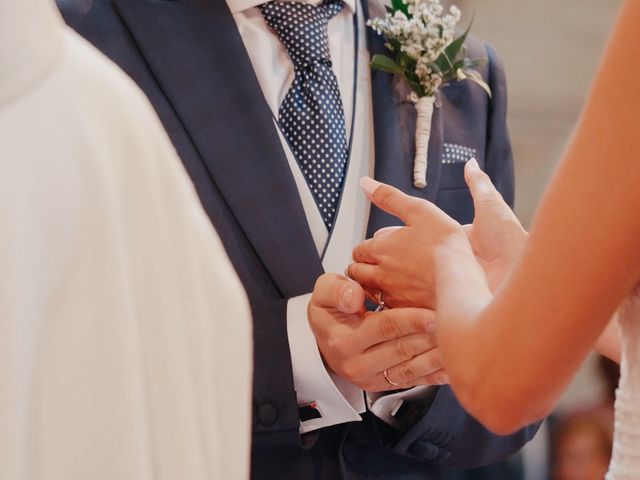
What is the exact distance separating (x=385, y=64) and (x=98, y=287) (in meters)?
1.29

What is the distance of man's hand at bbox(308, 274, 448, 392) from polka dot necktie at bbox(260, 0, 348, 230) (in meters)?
0.22

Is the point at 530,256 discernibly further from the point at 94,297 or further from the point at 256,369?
the point at 256,369

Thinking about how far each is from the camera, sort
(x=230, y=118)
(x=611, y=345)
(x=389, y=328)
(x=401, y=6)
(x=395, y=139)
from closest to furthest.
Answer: (x=611, y=345) → (x=389, y=328) → (x=230, y=118) → (x=395, y=139) → (x=401, y=6)

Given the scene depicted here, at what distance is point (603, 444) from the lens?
3.03 metres

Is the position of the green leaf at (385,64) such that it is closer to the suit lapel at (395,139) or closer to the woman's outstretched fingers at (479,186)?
the suit lapel at (395,139)

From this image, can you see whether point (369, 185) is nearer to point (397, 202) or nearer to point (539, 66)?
point (397, 202)

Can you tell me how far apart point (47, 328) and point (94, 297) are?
36 millimetres

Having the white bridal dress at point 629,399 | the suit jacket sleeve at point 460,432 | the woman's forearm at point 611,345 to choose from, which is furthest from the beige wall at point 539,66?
the white bridal dress at point 629,399

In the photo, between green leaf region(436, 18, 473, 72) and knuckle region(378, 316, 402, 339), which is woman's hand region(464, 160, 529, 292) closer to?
knuckle region(378, 316, 402, 339)

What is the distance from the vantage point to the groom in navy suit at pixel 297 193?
66.0 inches

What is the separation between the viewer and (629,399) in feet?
3.43

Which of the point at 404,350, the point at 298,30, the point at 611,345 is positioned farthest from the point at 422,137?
the point at 611,345

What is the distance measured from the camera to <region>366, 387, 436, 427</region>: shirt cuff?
1.76m

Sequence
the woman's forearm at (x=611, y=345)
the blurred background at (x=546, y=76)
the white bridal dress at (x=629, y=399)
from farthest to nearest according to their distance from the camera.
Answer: the blurred background at (x=546, y=76)
the woman's forearm at (x=611, y=345)
the white bridal dress at (x=629, y=399)
